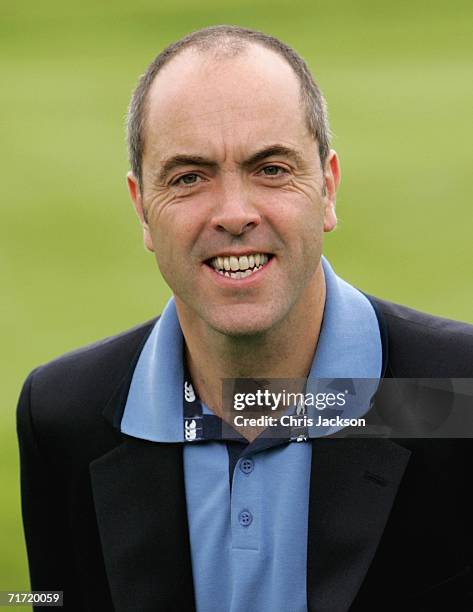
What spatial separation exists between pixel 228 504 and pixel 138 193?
64 cm

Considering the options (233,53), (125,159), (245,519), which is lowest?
(245,519)

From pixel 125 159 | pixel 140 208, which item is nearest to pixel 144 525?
pixel 140 208

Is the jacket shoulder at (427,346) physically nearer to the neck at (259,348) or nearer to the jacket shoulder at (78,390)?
the neck at (259,348)

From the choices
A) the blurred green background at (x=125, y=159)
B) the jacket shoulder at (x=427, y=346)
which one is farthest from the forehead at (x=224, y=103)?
the blurred green background at (x=125, y=159)

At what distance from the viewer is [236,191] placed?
7.68ft

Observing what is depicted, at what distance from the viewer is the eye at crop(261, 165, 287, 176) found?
2.38 metres

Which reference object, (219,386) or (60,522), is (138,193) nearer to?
(219,386)

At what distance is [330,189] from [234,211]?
0.33 metres

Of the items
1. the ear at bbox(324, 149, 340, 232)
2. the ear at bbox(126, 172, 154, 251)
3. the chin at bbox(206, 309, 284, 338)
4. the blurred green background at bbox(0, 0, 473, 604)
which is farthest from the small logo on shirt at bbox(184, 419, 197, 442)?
the blurred green background at bbox(0, 0, 473, 604)

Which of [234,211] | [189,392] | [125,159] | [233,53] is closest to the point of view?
[234,211]

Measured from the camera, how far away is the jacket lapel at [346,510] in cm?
236

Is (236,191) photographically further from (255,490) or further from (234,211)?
(255,490)

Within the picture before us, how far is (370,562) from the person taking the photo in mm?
2361

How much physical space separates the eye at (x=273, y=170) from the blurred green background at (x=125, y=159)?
80.6 inches
